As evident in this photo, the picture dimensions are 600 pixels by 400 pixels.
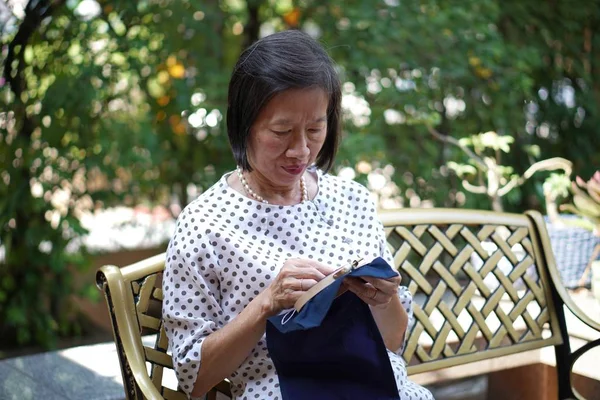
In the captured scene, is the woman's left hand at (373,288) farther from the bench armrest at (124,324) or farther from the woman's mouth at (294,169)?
the bench armrest at (124,324)

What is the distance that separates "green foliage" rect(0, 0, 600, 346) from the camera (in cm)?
332

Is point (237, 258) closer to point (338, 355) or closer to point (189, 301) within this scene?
point (189, 301)

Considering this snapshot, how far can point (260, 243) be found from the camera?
173 centimetres

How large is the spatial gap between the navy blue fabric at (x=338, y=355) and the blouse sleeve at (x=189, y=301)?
6.3 inches

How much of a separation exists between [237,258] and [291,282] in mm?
185

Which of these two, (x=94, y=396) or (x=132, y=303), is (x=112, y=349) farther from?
(x=132, y=303)

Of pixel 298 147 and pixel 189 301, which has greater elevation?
pixel 298 147

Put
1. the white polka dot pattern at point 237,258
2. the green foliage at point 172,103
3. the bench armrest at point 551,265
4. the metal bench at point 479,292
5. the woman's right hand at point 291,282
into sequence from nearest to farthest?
the woman's right hand at point 291,282 < the white polka dot pattern at point 237,258 < the metal bench at point 479,292 < the bench armrest at point 551,265 < the green foliage at point 172,103

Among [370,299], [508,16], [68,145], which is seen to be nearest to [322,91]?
[370,299]

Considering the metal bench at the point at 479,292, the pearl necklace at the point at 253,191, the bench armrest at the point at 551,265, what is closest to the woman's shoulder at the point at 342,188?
the pearl necklace at the point at 253,191

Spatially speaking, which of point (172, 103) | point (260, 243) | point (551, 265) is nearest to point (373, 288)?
point (260, 243)

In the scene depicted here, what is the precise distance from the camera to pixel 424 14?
3785 mm

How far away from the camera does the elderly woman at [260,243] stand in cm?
158

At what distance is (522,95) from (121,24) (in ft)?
7.17
